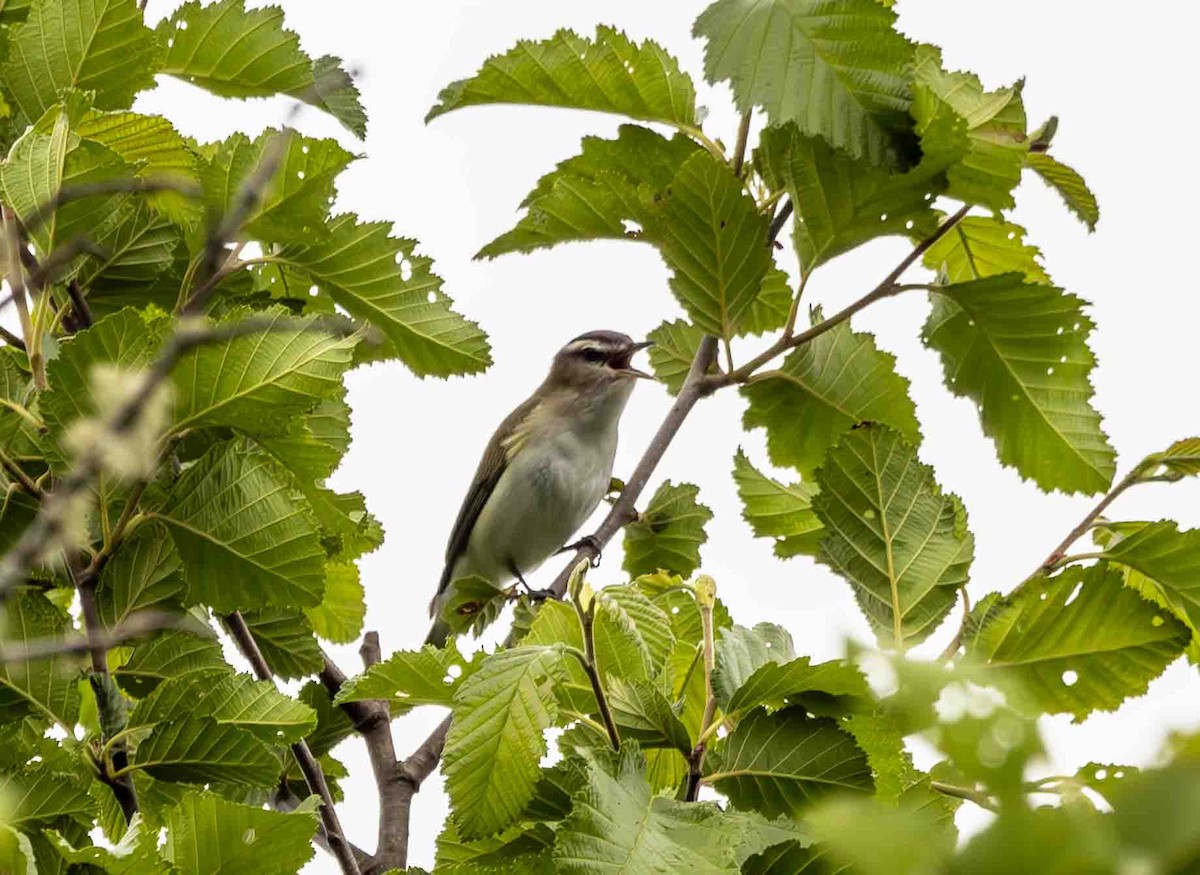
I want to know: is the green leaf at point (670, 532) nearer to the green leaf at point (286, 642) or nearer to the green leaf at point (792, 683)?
the green leaf at point (286, 642)

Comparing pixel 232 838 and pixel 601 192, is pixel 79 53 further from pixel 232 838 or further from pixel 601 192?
pixel 232 838

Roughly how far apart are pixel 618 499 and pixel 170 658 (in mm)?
1196

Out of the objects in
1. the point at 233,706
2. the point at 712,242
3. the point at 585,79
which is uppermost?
the point at 585,79

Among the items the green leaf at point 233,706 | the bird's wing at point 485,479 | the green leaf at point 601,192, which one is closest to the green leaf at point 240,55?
the green leaf at point 601,192

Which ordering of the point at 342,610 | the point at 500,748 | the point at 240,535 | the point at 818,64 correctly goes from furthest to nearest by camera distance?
the point at 342,610 < the point at 818,64 < the point at 240,535 < the point at 500,748

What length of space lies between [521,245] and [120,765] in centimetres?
152


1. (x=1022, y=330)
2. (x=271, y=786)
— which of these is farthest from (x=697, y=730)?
(x=1022, y=330)

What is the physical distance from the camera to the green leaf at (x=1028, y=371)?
326cm

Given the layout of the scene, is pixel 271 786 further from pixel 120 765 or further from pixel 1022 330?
pixel 1022 330

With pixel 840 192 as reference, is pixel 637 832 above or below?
below

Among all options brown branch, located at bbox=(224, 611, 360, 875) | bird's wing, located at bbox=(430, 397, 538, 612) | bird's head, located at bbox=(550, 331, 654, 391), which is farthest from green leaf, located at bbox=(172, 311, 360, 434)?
bird's wing, located at bbox=(430, 397, 538, 612)

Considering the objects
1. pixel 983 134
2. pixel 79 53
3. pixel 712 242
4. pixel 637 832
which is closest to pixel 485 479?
pixel 712 242

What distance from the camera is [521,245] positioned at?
3586 mm

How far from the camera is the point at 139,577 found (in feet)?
9.23
